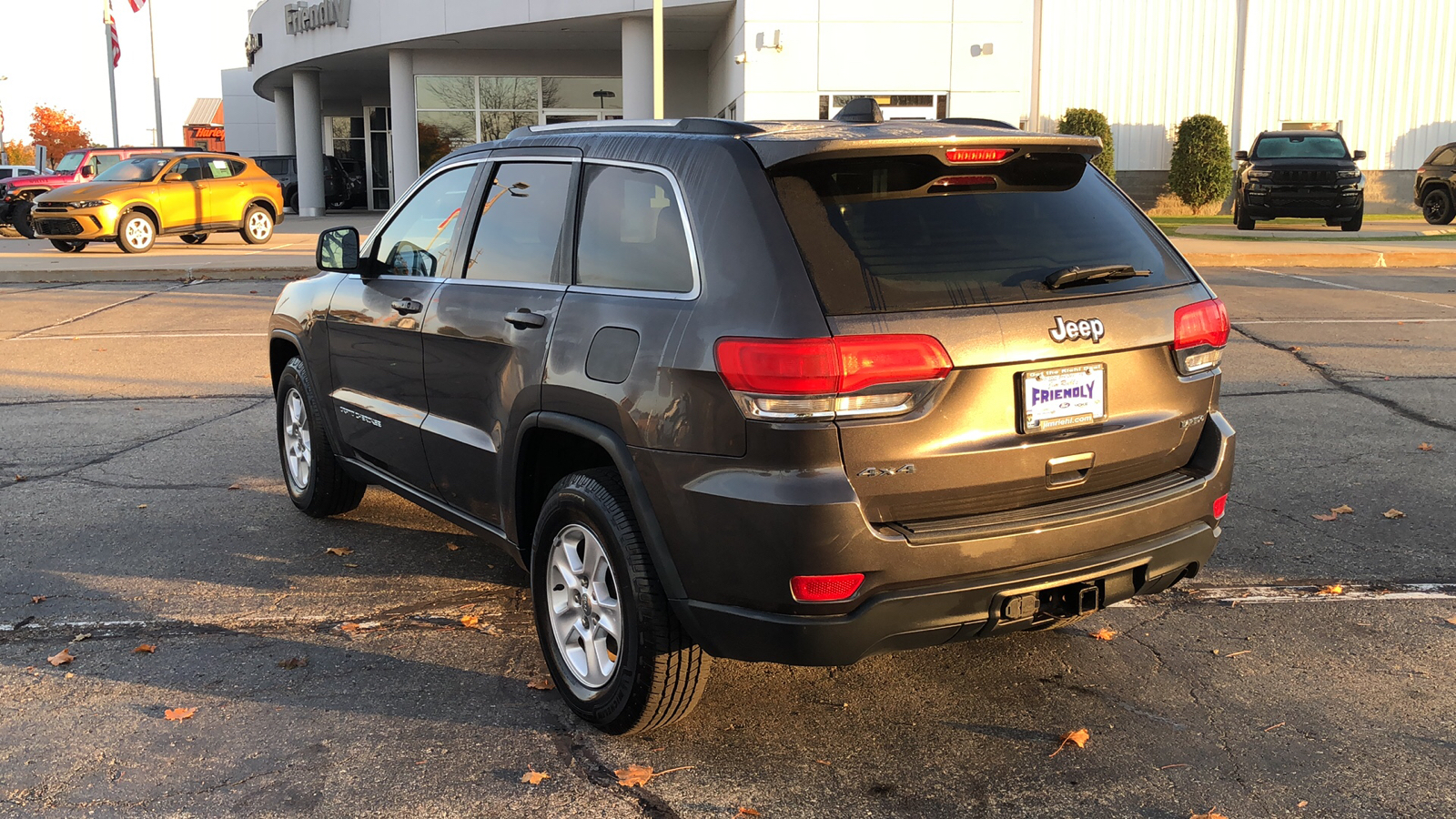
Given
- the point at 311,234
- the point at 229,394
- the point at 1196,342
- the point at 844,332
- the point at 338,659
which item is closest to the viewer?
the point at 844,332

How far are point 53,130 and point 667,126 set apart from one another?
10126 cm

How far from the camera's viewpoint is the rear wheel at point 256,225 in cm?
2381

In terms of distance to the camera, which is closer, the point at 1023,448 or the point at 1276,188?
the point at 1023,448

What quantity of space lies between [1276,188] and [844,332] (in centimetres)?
2339

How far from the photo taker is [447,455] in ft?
14.3

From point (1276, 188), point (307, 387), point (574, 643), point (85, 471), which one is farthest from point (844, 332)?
point (1276, 188)

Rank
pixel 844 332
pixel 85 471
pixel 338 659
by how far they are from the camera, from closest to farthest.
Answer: pixel 844 332
pixel 338 659
pixel 85 471

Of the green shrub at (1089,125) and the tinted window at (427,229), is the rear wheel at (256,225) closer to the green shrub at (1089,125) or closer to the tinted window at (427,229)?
the green shrub at (1089,125)

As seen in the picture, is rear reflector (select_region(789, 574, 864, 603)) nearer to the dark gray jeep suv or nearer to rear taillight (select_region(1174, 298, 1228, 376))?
the dark gray jeep suv

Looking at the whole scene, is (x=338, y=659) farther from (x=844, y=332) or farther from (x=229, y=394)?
(x=229, y=394)

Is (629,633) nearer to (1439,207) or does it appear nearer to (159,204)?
(159,204)

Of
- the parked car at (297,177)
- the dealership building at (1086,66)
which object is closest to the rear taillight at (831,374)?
the dealership building at (1086,66)

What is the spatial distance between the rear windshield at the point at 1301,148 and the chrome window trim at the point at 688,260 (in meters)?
23.5

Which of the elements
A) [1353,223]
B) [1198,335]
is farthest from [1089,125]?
[1198,335]
